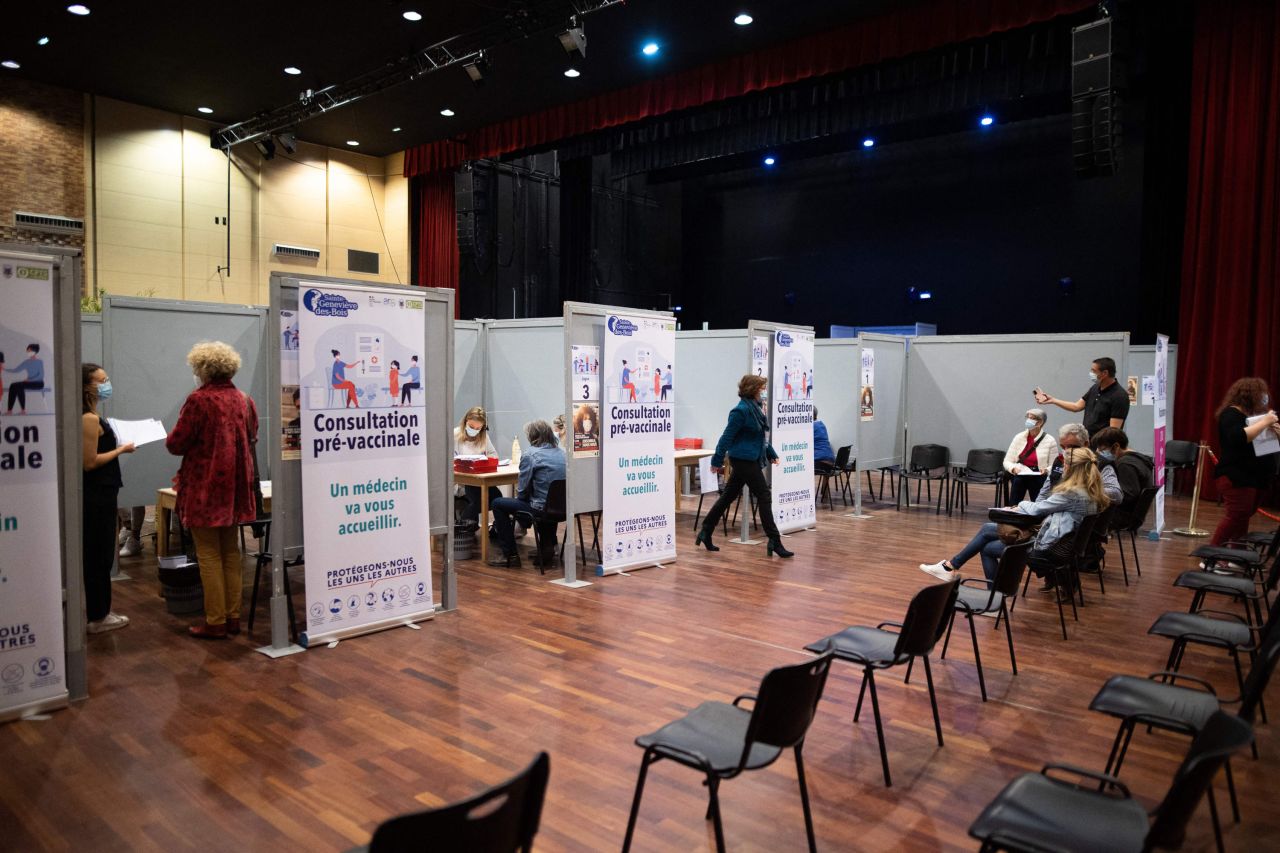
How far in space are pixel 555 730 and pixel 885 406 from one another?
7380mm

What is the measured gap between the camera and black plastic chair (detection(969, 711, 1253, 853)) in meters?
1.80

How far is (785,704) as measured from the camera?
2.37 meters

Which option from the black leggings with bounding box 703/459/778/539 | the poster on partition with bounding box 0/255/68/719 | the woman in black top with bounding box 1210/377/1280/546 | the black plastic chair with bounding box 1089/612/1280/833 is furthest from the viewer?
the black leggings with bounding box 703/459/778/539

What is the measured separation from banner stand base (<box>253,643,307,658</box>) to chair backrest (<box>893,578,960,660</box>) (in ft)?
10.3

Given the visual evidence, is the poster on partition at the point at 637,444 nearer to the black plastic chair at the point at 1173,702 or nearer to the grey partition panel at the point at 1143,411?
the black plastic chair at the point at 1173,702

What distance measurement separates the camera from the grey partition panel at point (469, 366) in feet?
29.2

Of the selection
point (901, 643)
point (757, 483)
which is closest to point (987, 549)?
point (757, 483)

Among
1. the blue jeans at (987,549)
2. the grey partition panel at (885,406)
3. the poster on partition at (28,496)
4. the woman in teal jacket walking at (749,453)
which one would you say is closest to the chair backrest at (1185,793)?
the blue jeans at (987,549)

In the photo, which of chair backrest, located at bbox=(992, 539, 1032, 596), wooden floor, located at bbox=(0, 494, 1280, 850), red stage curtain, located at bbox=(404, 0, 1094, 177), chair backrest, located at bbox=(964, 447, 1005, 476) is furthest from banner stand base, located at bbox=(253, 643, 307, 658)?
red stage curtain, located at bbox=(404, 0, 1094, 177)

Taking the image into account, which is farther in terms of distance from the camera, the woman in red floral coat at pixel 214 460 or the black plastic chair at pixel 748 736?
the woman in red floral coat at pixel 214 460

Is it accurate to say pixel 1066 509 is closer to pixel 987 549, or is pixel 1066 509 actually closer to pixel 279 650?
pixel 987 549

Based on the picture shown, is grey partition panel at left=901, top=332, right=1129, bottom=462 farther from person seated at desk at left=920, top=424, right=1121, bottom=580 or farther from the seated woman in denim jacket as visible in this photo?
the seated woman in denim jacket

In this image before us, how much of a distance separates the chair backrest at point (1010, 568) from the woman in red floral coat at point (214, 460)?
389 centimetres

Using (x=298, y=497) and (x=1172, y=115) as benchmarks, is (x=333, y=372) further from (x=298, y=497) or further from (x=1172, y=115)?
(x=1172, y=115)
